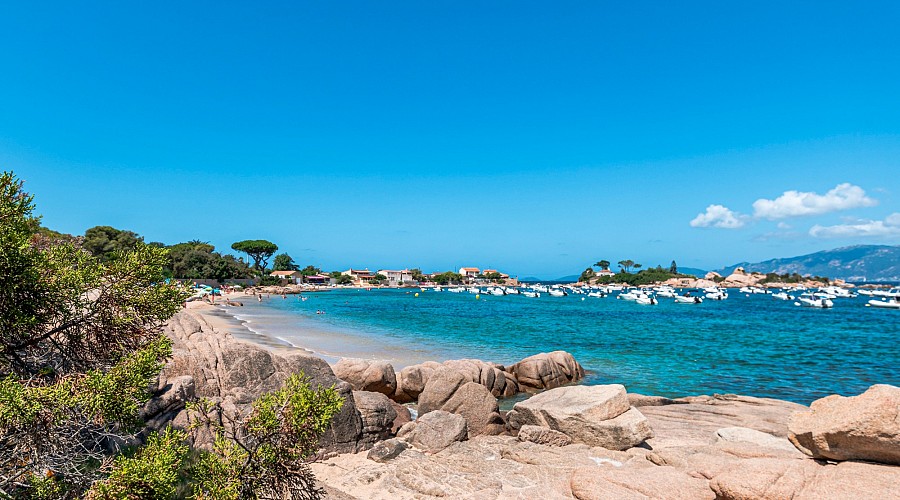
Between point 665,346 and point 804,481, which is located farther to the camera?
point 665,346

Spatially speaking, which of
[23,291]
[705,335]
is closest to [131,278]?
[23,291]

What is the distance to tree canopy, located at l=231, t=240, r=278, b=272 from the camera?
149 metres

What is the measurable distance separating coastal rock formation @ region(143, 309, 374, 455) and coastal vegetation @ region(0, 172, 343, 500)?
2.48 metres

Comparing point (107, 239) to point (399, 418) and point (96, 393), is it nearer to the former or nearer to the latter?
point (399, 418)

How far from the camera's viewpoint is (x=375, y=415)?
13352 millimetres

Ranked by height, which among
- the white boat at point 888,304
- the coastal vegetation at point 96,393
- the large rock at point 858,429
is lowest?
the white boat at point 888,304

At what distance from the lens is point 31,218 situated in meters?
6.89

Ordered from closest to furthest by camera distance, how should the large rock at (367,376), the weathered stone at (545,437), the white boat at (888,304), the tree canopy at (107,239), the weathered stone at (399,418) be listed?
the weathered stone at (545,437), the weathered stone at (399,418), the large rock at (367,376), the tree canopy at (107,239), the white boat at (888,304)

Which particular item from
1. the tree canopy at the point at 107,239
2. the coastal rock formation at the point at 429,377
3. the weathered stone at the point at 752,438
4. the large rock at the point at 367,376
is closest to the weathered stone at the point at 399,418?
the coastal rock formation at the point at 429,377

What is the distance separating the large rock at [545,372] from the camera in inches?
847

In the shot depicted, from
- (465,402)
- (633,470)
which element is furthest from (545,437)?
(633,470)

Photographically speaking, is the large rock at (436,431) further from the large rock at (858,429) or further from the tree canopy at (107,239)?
the tree canopy at (107,239)

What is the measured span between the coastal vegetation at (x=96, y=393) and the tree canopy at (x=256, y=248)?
151819 mm

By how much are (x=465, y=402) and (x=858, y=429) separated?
9.44 metres
